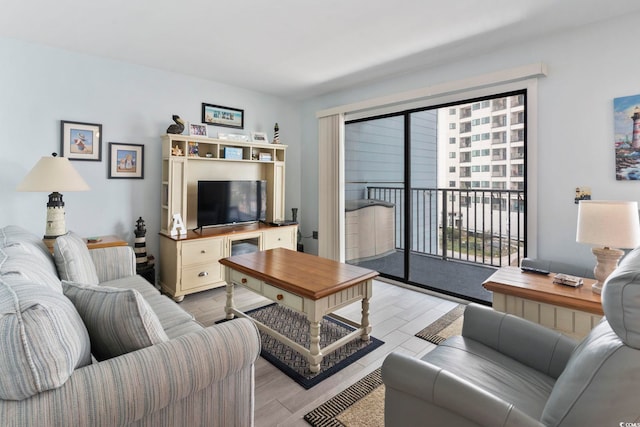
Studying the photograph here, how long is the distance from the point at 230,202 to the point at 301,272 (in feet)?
6.33

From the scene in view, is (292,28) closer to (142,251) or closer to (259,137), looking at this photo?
(259,137)

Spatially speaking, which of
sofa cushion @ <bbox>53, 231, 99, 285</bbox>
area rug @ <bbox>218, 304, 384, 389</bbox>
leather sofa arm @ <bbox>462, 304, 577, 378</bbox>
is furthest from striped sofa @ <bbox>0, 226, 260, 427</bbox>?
leather sofa arm @ <bbox>462, 304, 577, 378</bbox>

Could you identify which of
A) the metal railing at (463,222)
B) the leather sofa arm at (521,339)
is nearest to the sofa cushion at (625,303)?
the leather sofa arm at (521,339)

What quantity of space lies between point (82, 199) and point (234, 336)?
300 cm

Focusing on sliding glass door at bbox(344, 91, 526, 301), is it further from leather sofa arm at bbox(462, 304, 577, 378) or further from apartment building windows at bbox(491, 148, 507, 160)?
Result: leather sofa arm at bbox(462, 304, 577, 378)

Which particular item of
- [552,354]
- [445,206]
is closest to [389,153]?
[445,206]

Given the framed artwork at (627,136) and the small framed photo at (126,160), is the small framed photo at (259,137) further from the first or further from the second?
the framed artwork at (627,136)

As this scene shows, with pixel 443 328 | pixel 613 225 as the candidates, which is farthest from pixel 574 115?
pixel 443 328

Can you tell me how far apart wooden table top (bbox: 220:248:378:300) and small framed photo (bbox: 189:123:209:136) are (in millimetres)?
1803

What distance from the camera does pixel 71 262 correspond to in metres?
2.00

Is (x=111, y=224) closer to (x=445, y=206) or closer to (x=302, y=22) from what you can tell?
(x=302, y=22)

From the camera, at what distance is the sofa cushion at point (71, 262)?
1974mm

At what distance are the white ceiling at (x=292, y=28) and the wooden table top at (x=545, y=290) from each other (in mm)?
1920

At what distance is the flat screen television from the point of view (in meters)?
3.80
